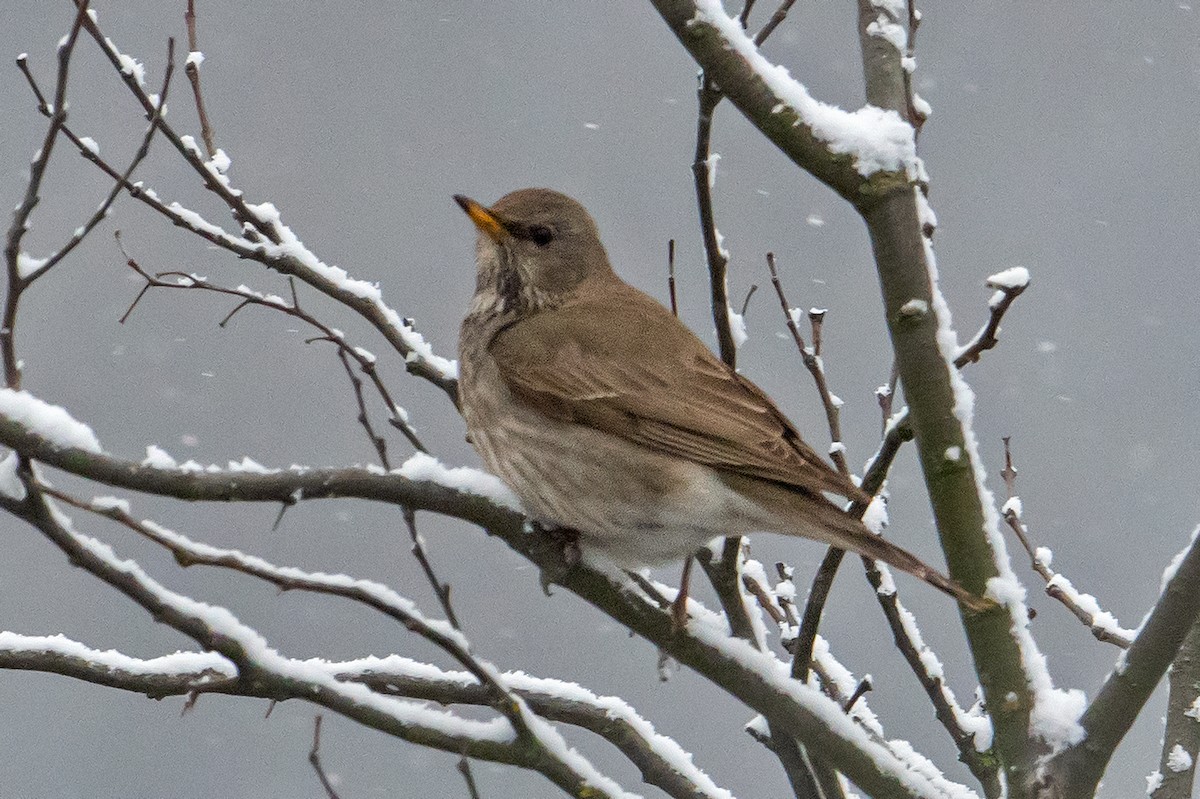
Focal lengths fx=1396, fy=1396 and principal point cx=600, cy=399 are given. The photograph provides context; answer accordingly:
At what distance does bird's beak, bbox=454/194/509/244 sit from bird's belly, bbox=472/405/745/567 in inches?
50.3

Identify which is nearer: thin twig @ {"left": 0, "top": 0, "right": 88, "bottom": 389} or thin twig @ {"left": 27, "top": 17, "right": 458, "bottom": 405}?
thin twig @ {"left": 0, "top": 0, "right": 88, "bottom": 389}

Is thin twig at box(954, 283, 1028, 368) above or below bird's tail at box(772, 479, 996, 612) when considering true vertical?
above

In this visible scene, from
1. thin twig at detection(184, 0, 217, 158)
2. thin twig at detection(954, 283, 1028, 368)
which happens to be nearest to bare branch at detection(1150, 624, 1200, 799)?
thin twig at detection(954, 283, 1028, 368)

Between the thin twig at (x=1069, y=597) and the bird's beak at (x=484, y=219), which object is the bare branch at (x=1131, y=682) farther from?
the bird's beak at (x=484, y=219)

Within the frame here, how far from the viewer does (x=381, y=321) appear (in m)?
4.78

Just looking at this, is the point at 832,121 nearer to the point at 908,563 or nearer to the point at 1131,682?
the point at 908,563

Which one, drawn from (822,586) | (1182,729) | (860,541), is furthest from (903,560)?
(1182,729)

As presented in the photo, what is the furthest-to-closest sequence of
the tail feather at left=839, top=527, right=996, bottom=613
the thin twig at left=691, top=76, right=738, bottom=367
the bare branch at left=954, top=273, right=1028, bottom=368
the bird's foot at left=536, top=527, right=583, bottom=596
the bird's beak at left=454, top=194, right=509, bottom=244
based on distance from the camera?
1. the bird's beak at left=454, top=194, right=509, bottom=244
2. the bird's foot at left=536, top=527, right=583, bottom=596
3. the thin twig at left=691, top=76, right=738, bottom=367
4. the bare branch at left=954, top=273, right=1028, bottom=368
5. the tail feather at left=839, top=527, right=996, bottom=613

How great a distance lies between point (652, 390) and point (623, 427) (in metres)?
0.22

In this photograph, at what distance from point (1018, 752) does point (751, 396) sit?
174 cm

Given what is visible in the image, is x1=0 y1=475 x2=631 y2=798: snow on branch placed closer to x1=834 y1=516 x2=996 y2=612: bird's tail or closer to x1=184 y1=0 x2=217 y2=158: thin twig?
x1=834 y1=516 x2=996 y2=612: bird's tail

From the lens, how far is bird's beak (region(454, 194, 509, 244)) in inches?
217

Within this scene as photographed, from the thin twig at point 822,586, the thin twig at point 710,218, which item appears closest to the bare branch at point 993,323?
the thin twig at point 822,586

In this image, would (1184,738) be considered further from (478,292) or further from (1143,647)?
(478,292)
